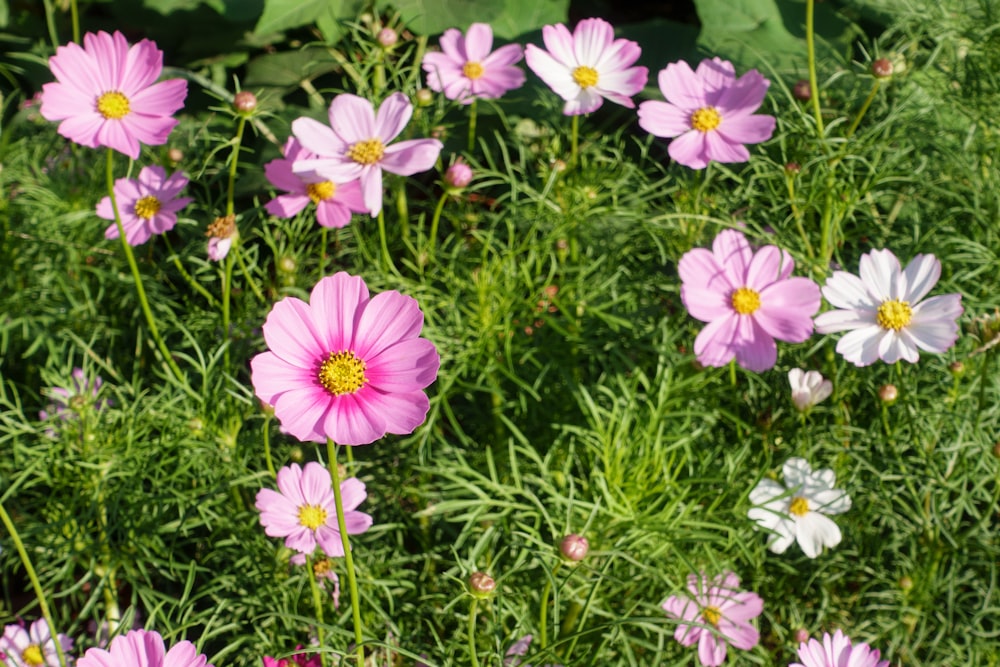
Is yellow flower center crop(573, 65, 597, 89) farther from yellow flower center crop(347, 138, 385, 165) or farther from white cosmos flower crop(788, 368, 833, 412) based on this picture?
white cosmos flower crop(788, 368, 833, 412)

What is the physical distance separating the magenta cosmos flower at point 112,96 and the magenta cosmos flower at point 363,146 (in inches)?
5.4

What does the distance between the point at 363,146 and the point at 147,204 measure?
306 millimetres

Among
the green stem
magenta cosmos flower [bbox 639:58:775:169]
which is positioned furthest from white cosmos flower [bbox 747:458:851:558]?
the green stem

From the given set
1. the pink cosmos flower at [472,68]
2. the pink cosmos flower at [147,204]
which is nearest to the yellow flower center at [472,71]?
the pink cosmos flower at [472,68]

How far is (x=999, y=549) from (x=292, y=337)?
842 mm

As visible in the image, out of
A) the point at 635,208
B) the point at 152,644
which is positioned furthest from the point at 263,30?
the point at 152,644

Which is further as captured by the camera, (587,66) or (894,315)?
(587,66)

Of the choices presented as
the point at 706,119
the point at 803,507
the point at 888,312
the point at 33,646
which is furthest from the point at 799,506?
the point at 33,646

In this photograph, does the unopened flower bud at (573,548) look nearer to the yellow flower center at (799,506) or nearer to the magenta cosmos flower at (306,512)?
the magenta cosmos flower at (306,512)

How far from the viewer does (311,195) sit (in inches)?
42.6

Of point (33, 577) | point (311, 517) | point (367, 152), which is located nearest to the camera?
point (33, 577)

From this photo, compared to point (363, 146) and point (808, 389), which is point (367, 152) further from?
point (808, 389)

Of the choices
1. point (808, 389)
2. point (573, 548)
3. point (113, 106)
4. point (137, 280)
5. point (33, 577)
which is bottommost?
point (808, 389)

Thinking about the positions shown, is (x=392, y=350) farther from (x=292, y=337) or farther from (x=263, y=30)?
(x=263, y=30)
